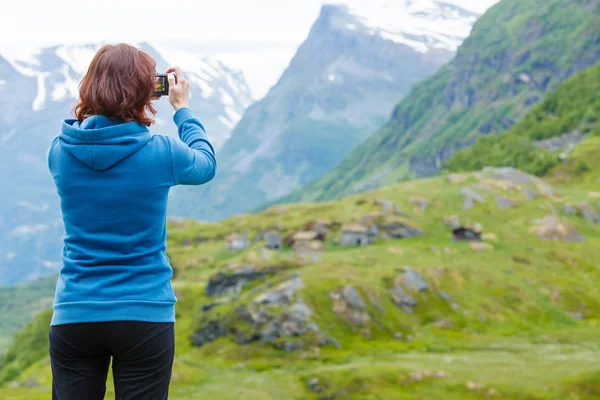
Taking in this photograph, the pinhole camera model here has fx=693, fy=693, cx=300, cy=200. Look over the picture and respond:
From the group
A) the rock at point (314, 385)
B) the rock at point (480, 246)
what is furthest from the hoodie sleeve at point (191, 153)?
the rock at point (480, 246)

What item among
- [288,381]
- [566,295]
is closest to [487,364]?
[288,381]

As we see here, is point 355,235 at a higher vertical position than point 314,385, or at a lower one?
lower

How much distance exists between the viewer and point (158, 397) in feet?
25.5

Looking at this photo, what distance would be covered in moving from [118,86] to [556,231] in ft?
316

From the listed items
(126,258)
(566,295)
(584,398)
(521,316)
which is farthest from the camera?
(566,295)

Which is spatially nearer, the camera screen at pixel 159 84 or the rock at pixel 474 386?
the camera screen at pixel 159 84

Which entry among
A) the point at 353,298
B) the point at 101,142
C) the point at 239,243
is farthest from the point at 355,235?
the point at 101,142

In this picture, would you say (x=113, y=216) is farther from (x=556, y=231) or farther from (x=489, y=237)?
(x=556, y=231)

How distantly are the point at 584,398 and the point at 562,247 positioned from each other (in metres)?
56.4

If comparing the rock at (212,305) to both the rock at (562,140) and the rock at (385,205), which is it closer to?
the rock at (385,205)

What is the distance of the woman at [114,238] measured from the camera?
24.6 ft

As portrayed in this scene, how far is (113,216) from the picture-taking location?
7664 millimetres

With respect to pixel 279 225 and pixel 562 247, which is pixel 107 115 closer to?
pixel 562 247

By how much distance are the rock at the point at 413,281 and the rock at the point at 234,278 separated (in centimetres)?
1531
